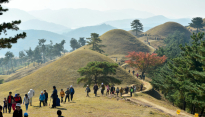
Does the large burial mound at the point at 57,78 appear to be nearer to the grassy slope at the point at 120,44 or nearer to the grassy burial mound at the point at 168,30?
the grassy slope at the point at 120,44

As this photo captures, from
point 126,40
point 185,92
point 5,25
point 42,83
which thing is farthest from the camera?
point 126,40

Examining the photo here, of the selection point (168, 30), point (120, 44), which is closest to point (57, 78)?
point (120, 44)

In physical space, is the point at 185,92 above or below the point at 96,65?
below

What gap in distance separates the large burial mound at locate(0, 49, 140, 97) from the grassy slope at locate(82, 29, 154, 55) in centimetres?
3783

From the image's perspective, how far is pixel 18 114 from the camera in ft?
28.8

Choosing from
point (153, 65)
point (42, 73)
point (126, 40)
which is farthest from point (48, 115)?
point (126, 40)

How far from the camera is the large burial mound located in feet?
133

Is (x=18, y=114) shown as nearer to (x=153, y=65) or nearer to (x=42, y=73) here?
(x=42, y=73)

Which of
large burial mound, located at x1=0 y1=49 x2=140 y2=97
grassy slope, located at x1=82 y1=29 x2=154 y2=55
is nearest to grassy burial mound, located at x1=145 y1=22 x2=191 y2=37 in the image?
grassy slope, located at x1=82 y1=29 x2=154 y2=55

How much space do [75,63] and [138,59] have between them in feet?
67.9

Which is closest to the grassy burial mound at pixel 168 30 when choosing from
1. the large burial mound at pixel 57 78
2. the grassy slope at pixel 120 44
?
the grassy slope at pixel 120 44

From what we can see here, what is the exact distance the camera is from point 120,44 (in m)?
97.2

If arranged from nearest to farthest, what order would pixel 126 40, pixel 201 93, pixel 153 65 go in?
pixel 201 93
pixel 153 65
pixel 126 40

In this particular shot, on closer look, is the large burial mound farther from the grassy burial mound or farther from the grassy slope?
the grassy burial mound
